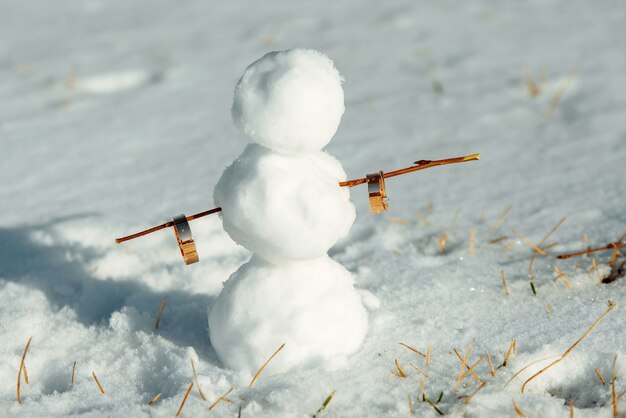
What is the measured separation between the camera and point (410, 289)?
241 cm

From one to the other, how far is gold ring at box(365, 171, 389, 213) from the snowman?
0.07 metres

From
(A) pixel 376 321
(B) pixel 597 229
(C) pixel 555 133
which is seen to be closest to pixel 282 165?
(A) pixel 376 321

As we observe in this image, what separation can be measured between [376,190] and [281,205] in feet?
0.80

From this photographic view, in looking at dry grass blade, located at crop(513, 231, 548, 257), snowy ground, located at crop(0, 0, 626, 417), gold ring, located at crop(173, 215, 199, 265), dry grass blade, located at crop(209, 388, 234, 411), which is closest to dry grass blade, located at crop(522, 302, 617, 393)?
snowy ground, located at crop(0, 0, 626, 417)

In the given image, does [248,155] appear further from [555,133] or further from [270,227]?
[555,133]

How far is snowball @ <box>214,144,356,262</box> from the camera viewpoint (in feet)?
6.07

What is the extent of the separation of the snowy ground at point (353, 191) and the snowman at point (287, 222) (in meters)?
0.09

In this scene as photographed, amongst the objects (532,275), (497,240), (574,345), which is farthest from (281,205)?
(497,240)

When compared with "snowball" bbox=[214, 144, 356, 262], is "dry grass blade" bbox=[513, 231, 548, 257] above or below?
below

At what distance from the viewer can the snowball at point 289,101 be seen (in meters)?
1.81

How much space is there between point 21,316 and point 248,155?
36.4 inches

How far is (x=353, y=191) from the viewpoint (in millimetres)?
3443

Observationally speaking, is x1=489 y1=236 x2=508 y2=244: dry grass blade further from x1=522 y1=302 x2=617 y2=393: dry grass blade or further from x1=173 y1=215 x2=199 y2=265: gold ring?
x1=173 y1=215 x2=199 y2=265: gold ring

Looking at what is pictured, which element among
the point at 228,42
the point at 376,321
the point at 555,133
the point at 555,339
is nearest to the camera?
the point at 555,339
